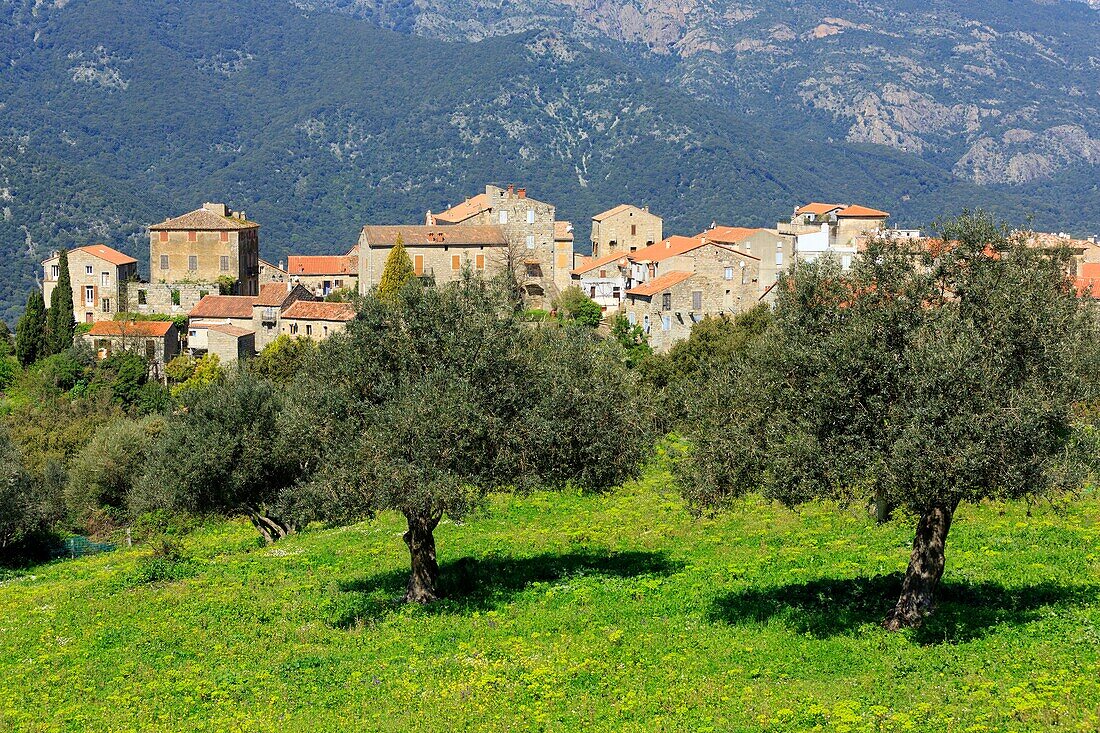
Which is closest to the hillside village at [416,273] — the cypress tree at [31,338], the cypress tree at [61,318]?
the cypress tree at [61,318]

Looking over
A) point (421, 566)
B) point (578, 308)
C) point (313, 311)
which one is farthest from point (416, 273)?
point (421, 566)

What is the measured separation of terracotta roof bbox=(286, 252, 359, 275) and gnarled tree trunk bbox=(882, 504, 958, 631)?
8123 cm

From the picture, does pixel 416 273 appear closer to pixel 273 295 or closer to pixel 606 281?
pixel 273 295

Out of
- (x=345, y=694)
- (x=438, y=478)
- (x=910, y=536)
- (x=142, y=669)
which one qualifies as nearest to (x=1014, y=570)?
(x=910, y=536)

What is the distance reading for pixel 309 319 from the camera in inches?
3071

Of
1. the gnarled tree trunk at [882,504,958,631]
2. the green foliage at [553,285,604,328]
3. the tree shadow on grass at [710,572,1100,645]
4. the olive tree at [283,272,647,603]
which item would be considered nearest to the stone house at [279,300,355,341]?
the green foliage at [553,285,604,328]

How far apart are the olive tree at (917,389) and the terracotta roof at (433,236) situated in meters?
64.3

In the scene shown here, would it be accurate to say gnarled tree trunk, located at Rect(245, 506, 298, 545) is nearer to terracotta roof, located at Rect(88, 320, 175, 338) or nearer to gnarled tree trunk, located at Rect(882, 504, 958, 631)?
gnarled tree trunk, located at Rect(882, 504, 958, 631)

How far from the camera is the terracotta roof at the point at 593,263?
3755 inches

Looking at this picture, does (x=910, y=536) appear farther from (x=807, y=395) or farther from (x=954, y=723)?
(x=954, y=723)

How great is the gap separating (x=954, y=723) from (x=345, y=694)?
8647 millimetres

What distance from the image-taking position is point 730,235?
94.4 meters

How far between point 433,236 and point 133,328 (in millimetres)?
20016

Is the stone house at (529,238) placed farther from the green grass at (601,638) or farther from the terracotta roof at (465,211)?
the green grass at (601,638)
